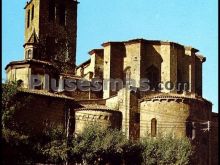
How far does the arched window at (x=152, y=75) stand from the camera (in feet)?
142

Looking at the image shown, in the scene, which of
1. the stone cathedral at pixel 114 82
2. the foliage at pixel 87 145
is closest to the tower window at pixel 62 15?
the stone cathedral at pixel 114 82

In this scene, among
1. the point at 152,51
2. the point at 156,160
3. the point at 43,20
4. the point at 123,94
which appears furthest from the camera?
the point at 43,20

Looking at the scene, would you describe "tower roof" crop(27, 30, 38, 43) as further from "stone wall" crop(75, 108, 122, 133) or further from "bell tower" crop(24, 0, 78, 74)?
"stone wall" crop(75, 108, 122, 133)

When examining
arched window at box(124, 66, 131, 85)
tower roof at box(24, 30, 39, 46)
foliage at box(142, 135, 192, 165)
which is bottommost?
foliage at box(142, 135, 192, 165)

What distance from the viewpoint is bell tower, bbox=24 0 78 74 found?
51.2 m

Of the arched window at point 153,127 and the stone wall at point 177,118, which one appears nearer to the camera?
the stone wall at point 177,118

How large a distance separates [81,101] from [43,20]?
1691 centimetres

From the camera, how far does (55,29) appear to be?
5272cm

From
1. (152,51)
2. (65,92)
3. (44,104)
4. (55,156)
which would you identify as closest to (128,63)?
(152,51)

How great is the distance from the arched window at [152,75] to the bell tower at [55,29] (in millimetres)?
10188

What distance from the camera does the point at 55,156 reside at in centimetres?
2983


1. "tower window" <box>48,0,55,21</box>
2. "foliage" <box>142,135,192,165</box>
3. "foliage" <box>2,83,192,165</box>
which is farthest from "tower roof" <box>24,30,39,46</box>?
"foliage" <box>142,135,192,165</box>

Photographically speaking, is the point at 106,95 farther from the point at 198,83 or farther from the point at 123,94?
the point at 198,83

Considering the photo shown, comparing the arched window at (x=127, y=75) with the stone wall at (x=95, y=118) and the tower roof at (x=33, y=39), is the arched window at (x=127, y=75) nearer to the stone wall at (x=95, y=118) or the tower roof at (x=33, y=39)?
the stone wall at (x=95, y=118)
